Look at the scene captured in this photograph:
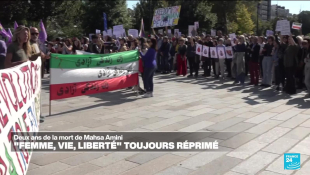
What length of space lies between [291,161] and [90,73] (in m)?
5.33

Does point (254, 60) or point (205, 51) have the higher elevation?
point (205, 51)

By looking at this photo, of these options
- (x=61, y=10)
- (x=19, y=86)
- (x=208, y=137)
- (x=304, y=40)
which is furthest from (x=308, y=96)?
(x=61, y=10)

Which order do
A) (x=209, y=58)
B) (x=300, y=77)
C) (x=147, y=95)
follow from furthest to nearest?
1. (x=209, y=58)
2. (x=300, y=77)
3. (x=147, y=95)

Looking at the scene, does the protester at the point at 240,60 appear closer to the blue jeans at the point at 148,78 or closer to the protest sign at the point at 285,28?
the protest sign at the point at 285,28

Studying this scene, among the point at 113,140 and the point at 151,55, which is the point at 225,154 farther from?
the point at 151,55

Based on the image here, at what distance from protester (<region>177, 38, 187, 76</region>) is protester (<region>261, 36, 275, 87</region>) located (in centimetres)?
404

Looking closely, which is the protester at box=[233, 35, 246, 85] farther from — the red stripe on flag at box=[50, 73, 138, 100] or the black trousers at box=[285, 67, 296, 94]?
the red stripe on flag at box=[50, 73, 138, 100]

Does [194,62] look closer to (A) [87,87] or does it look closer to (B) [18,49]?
(A) [87,87]

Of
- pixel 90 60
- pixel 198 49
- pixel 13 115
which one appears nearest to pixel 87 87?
pixel 90 60

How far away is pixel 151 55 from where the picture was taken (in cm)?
960

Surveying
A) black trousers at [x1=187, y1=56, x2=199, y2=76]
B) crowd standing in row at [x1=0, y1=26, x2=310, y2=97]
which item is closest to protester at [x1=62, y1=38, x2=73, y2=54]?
crowd standing in row at [x1=0, y1=26, x2=310, y2=97]

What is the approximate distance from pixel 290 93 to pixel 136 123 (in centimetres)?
590

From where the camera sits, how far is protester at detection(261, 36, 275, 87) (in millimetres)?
11305

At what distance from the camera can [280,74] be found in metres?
10.9
